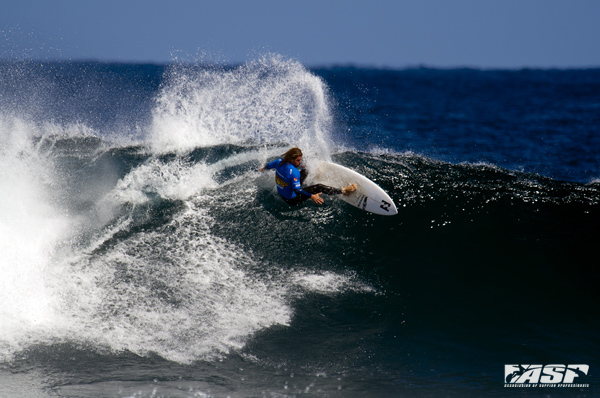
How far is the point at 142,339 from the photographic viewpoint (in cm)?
548

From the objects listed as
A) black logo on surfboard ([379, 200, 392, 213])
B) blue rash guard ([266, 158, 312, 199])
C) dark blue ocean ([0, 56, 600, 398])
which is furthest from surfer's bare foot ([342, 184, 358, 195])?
blue rash guard ([266, 158, 312, 199])

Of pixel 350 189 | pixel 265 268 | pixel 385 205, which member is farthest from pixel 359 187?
pixel 265 268

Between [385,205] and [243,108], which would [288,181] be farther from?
[243,108]

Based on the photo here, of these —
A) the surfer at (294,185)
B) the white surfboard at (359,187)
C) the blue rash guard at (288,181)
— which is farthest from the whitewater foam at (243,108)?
the blue rash guard at (288,181)

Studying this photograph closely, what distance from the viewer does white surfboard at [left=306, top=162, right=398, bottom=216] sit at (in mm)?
8055

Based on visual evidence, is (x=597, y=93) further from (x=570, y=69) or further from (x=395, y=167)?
(x=570, y=69)

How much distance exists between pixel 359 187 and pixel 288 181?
1.53m

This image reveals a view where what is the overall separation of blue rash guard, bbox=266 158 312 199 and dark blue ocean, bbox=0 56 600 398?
0.48 meters

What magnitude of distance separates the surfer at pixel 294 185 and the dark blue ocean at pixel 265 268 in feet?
1.28

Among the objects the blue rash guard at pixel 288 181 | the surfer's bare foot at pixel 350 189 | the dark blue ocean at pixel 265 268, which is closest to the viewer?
the dark blue ocean at pixel 265 268

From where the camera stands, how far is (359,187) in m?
8.26

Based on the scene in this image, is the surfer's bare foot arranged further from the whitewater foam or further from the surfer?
the whitewater foam

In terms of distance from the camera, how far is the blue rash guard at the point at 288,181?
7503 mm

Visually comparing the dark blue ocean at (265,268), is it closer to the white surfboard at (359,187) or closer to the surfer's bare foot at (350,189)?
the white surfboard at (359,187)
